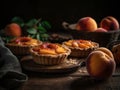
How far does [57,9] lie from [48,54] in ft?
2.80

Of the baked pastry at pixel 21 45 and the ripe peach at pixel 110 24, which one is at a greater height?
the ripe peach at pixel 110 24

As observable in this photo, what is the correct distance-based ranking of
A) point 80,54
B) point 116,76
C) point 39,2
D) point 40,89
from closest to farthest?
point 40,89 → point 116,76 → point 80,54 → point 39,2

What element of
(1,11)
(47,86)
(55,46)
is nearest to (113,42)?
(55,46)

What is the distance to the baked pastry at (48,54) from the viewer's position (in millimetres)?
1229

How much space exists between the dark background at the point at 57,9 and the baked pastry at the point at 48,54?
31.0 inches

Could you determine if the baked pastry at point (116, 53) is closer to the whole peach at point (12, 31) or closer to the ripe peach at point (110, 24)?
the ripe peach at point (110, 24)

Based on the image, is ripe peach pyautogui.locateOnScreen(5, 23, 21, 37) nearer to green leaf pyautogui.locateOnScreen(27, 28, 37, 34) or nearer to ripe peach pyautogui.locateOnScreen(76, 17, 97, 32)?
green leaf pyautogui.locateOnScreen(27, 28, 37, 34)

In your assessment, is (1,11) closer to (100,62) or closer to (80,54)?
(80,54)

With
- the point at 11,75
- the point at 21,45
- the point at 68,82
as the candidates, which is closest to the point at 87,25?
the point at 21,45

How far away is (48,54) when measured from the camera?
1.24 meters

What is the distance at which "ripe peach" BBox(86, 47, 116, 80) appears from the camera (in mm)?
1149

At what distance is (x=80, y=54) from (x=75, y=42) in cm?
6

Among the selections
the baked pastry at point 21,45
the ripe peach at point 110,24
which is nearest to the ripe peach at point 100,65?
the baked pastry at point 21,45

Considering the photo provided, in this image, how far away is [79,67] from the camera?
4.23 feet
